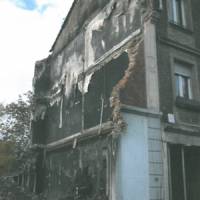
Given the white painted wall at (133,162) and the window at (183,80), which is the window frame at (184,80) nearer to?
the window at (183,80)

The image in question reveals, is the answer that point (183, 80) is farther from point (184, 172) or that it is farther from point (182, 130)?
point (184, 172)

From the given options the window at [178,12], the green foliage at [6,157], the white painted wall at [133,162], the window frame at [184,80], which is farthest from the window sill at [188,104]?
the green foliage at [6,157]

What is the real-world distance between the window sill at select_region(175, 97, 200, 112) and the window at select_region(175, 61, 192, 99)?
1.32ft

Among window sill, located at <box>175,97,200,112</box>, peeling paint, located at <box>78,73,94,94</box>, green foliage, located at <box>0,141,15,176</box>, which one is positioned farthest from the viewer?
green foliage, located at <box>0,141,15,176</box>

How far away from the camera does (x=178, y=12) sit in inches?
536

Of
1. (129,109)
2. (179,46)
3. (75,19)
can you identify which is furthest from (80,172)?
(75,19)

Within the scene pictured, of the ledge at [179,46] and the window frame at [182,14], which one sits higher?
the window frame at [182,14]

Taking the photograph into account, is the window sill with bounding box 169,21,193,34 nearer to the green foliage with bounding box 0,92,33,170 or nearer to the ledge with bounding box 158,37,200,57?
the ledge with bounding box 158,37,200,57

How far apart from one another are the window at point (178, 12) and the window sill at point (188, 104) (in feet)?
11.0

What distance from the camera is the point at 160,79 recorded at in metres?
11.5

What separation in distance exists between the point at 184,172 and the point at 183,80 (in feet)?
12.1

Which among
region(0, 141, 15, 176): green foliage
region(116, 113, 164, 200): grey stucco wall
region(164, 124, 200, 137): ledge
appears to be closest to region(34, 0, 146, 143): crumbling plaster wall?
region(116, 113, 164, 200): grey stucco wall

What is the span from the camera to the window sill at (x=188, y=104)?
11.8 meters

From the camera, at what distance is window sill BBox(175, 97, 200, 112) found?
11.8m
